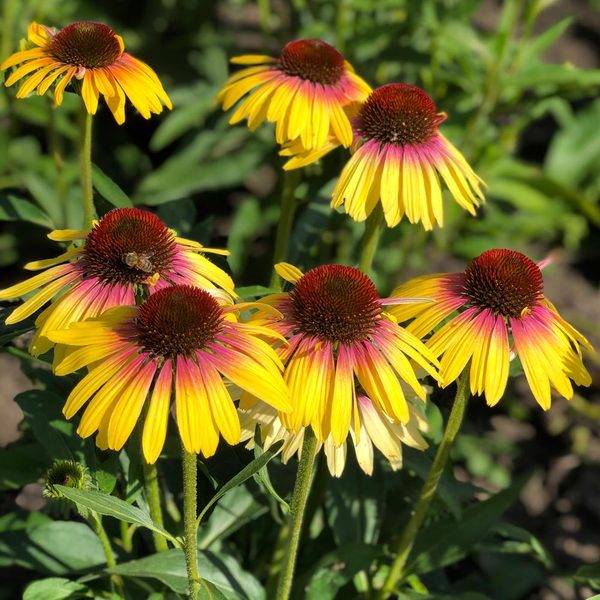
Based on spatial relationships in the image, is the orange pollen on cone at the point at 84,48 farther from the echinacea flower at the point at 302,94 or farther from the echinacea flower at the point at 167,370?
the echinacea flower at the point at 167,370

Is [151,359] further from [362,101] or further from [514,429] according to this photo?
[514,429]

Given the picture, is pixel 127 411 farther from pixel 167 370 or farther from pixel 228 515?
pixel 228 515

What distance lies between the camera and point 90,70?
→ 1564 mm

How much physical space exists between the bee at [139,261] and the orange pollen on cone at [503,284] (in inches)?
19.3

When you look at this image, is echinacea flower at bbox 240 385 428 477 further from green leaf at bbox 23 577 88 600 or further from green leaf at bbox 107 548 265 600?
green leaf at bbox 23 577 88 600

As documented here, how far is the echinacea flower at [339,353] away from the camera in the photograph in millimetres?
1210

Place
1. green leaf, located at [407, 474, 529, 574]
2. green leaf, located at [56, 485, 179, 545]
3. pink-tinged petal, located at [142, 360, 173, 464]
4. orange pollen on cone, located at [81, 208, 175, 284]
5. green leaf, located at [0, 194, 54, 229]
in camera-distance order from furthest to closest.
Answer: green leaf, located at [0, 194, 54, 229] < green leaf, located at [407, 474, 529, 574] < orange pollen on cone, located at [81, 208, 175, 284] < green leaf, located at [56, 485, 179, 545] < pink-tinged petal, located at [142, 360, 173, 464]

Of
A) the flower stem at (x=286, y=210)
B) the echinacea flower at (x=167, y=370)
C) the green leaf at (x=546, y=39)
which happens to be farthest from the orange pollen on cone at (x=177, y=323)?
the green leaf at (x=546, y=39)

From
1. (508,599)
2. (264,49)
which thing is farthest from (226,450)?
(264,49)

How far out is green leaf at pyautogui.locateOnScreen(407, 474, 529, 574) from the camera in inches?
69.4

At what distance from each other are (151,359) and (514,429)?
2.29 m

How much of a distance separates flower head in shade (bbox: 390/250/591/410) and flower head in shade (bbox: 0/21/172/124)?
56 cm

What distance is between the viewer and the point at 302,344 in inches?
50.1

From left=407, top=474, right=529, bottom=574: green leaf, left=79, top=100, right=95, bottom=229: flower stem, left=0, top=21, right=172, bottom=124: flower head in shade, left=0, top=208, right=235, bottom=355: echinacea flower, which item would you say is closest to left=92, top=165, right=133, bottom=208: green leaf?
left=79, top=100, right=95, bottom=229: flower stem
